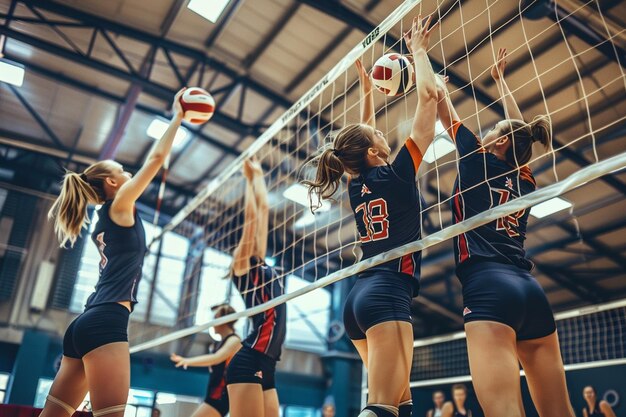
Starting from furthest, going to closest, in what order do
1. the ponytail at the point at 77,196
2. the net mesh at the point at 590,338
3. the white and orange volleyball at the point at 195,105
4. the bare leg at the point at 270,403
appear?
the net mesh at the point at 590,338 < the white and orange volleyball at the point at 195,105 < the bare leg at the point at 270,403 < the ponytail at the point at 77,196

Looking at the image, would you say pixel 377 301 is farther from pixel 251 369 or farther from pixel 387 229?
pixel 251 369

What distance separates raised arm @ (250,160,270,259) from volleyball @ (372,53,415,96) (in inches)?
64.4

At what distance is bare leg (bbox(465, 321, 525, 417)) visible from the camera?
216 centimetres

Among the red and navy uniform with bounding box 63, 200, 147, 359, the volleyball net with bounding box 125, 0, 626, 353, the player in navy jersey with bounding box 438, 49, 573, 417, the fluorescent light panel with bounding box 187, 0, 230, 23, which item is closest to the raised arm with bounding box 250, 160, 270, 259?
the volleyball net with bounding box 125, 0, 626, 353

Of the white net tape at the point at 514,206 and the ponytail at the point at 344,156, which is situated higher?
the ponytail at the point at 344,156

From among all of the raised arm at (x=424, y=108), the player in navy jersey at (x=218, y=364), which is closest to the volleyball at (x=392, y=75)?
the raised arm at (x=424, y=108)

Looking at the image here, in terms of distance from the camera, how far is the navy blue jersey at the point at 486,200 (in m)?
2.57

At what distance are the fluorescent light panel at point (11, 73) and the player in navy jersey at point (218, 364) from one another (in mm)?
9011

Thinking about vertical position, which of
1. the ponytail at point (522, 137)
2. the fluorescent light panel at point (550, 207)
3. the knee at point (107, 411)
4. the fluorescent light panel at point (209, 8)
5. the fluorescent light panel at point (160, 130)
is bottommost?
the knee at point (107, 411)

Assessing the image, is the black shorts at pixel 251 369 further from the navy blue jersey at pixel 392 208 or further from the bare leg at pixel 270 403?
the navy blue jersey at pixel 392 208

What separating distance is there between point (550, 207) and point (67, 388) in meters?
11.3

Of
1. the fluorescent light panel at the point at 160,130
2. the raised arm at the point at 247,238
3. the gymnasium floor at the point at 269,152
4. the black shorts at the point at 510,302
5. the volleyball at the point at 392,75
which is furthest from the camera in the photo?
the fluorescent light panel at the point at 160,130

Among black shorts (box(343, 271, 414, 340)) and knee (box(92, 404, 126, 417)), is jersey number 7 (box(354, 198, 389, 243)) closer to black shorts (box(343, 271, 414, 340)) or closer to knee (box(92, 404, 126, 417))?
black shorts (box(343, 271, 414, 340))

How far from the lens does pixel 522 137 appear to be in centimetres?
282
